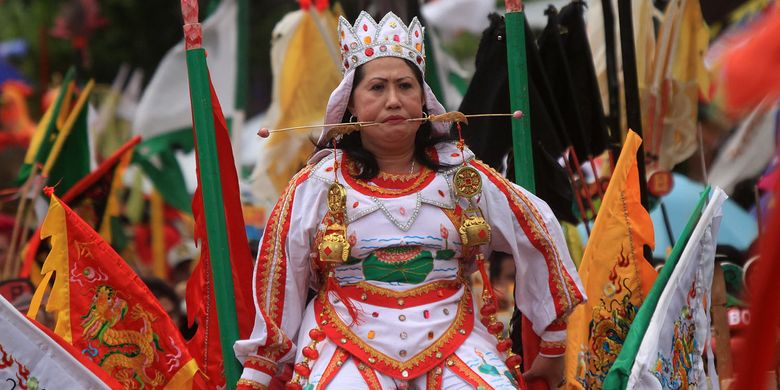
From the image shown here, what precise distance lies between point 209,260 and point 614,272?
1440 millimetres

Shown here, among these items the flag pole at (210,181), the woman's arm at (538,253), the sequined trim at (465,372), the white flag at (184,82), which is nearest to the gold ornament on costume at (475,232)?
the woman's arm at (538,253)

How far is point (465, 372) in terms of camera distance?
164 inches

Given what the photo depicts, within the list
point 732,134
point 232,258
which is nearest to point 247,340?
point 232,258

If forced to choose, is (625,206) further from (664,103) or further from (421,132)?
(664,103)

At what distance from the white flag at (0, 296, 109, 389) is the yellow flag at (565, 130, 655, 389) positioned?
168cm

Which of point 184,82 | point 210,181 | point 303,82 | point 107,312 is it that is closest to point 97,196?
point 303,82

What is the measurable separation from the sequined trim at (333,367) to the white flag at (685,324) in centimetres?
87

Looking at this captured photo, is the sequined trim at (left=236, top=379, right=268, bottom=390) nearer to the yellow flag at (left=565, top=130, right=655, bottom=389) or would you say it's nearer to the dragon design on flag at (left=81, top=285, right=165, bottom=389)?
the dragon design on flag at (left=81, top=285, right=165, bottom=389)

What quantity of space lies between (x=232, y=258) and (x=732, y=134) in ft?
14.1

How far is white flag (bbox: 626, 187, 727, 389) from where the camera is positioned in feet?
13.8

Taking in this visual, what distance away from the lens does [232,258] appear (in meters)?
4.82

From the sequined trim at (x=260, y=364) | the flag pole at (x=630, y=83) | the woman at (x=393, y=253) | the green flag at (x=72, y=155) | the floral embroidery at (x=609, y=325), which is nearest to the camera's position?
the woman at (x=393, y=253)

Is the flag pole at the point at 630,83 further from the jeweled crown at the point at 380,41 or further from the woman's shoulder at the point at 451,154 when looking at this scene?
the jeweled crown at the point at 380,41

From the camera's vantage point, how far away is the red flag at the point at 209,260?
15.9 ft
